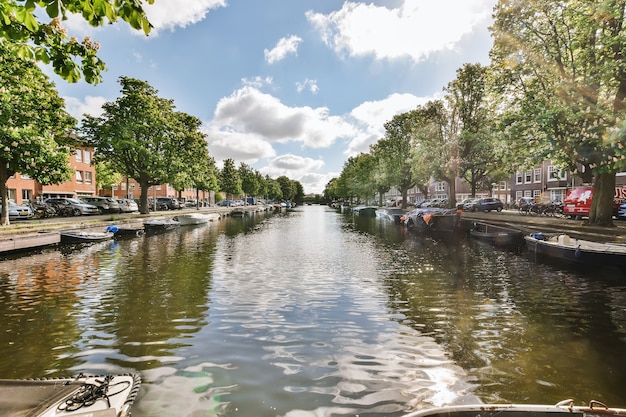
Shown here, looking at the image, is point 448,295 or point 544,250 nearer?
point 448,295

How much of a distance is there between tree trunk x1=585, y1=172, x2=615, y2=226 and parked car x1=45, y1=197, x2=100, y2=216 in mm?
49843

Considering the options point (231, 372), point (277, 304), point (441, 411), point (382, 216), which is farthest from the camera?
point (382, 216)

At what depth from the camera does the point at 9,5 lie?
508 cm

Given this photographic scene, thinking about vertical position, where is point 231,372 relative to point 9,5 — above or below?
below

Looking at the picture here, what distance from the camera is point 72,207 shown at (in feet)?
136

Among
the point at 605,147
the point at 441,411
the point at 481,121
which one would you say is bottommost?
the point at 441,411

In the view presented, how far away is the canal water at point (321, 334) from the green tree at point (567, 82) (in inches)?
336

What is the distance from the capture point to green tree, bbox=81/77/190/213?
127 ft

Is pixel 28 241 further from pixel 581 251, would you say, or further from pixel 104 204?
pixel 581 251

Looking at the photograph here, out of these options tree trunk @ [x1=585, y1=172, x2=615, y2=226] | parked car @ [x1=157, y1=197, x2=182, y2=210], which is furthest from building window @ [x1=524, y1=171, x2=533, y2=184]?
parked car @ [x1=157, y1=197, x2=182, y2=210]

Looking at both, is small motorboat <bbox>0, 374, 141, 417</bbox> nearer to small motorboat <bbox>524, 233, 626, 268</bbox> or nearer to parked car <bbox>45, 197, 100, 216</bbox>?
small motorboat <bbox>524, 233, 626, 268</bbox>

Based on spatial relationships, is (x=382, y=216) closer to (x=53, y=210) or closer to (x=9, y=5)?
(x=53, y=210)

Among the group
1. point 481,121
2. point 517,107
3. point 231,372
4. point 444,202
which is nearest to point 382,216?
point 444,202

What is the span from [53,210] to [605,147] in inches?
1979
